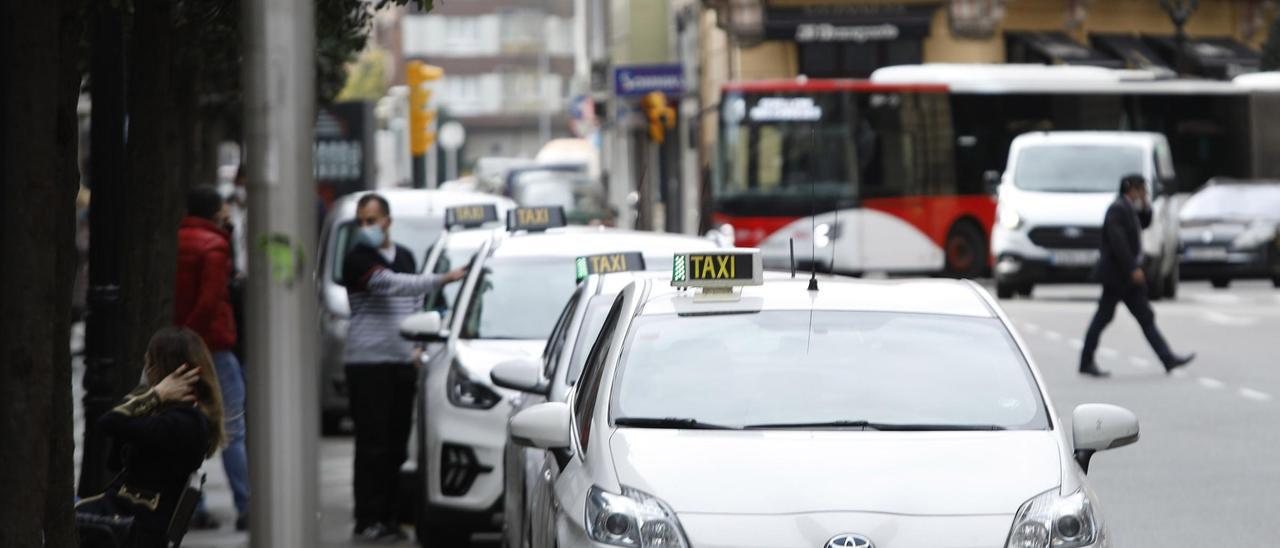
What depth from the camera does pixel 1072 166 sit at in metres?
30.8

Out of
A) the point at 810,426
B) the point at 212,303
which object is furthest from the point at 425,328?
the point at 810,426

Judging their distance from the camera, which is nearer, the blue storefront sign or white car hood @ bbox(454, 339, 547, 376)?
white car hood @ bbox(454, 339, 547, 376)

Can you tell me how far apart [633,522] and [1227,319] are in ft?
68.5

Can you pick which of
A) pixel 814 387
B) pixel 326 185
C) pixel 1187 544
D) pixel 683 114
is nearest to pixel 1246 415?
pixel 1187 544

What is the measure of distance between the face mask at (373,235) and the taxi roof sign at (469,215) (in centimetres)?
295

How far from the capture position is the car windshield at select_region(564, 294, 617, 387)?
901cm

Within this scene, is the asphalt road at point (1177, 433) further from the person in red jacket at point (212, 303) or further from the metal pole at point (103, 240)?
the metal pole at point (103, 240)

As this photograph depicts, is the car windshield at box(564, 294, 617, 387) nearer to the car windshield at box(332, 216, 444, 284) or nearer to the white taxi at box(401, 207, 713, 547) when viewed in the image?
the white taxi at box(401, 207, 713, 547)

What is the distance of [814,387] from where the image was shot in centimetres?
705

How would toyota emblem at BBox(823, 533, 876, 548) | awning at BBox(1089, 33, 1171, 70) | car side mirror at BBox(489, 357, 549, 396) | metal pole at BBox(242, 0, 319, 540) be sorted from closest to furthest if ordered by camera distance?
1. metal pole at BBox(242, 0, 319, 540)
2. toyota emblem at BBox(823, 533, 876, 548)
3. car side mirror at BBox(489, 357, 549, 396)
4. awning at BBox(1089, 33, 1171, 70)

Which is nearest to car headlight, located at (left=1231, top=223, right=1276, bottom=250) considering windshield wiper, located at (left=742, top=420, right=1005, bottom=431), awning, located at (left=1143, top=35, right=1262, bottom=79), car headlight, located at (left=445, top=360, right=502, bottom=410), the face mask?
awning, located at (left=1143, top=35, right=1262, bottom=79)

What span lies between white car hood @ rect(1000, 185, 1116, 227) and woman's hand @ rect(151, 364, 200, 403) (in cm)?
2244

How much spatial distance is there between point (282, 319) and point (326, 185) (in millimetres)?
30394

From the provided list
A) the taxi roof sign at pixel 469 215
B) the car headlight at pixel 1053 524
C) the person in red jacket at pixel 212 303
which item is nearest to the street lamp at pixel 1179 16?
the taxi roof sign at pixel 469 215
